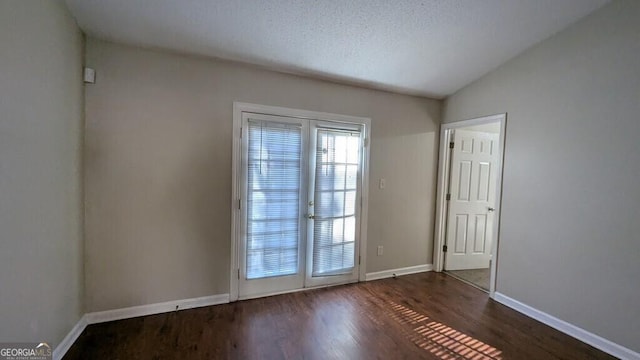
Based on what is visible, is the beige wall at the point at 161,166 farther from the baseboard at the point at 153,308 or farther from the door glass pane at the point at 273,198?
the door glass pane at the point at 273,198

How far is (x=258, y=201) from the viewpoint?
2.78 m

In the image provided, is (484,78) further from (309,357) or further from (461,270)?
(309,357)

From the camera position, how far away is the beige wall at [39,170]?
130cm

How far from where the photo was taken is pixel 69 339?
1981 mm

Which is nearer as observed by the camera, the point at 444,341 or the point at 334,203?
the point at 444,341

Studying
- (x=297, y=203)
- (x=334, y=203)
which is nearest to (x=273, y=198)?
(x=297, y=203)

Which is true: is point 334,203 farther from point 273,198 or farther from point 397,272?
point 397,272

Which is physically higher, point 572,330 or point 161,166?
point 161,166

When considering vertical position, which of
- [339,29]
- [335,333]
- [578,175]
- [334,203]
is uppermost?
[339,29]

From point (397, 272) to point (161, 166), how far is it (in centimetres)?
311

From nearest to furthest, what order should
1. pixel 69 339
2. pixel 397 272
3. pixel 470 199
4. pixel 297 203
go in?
1. pixel 69 339
2. pixel 297 203
3. pixel 397 272
4. pixel 470 199

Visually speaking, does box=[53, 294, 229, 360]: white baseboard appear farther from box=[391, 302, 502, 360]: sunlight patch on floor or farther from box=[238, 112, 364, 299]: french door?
box=[391, 302, 502, 360]: sunlight patch on floor

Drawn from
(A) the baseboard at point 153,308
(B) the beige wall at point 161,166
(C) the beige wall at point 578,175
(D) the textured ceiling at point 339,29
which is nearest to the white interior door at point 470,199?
(C) the beige wall at point 578,175

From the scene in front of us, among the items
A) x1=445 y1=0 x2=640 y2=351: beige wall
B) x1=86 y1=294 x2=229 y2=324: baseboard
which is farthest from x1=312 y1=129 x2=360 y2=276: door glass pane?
x1=445 y1=0 x2=640 y2=351: beige wall
